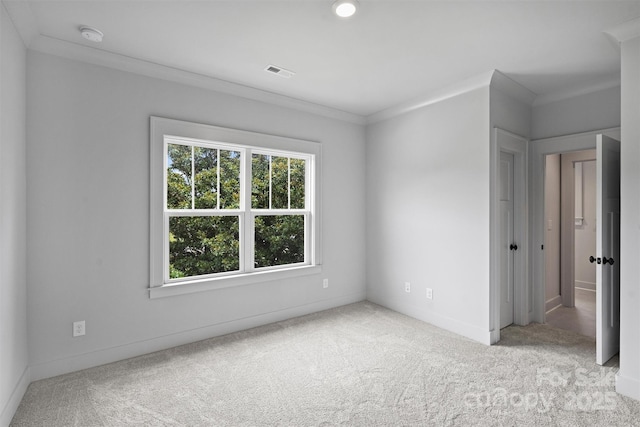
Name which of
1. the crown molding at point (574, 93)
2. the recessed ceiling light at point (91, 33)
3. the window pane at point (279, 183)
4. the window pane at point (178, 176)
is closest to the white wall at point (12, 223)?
the recessed ceiling light at point (91, 33)

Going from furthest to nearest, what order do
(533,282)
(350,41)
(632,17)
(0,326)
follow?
(533,282) → (350,41) → (632,17) → (0,326)

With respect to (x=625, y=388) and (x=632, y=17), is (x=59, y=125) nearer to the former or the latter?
(x=632, y=17)

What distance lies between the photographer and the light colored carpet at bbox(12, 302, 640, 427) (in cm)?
205

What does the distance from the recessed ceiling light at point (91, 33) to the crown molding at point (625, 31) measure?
3.61 m

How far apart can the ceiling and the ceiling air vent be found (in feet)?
0.19

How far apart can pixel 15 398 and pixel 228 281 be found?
1703 mm

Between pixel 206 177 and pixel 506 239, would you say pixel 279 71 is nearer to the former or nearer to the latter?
pixel 206 177

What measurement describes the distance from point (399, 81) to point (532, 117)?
170 centimetres

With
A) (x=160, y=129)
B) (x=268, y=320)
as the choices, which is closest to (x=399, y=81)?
(x=160, y=129)

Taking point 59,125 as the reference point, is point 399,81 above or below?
above

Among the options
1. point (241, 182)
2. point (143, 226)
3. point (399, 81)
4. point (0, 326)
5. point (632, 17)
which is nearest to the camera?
point (0, 326)

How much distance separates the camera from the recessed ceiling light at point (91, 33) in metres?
2.32

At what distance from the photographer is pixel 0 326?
1887 mm

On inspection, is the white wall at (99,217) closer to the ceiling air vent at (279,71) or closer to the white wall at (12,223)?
the white wall at (12,223)
